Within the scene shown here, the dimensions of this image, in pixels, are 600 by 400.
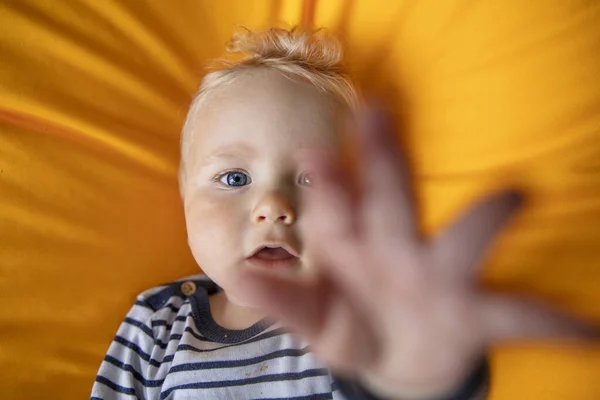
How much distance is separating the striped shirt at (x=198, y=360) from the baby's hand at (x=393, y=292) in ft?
1.04

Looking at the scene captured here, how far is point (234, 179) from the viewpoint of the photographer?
848 mm

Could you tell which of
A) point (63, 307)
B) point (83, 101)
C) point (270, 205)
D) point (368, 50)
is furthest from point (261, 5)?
point (63, 307)

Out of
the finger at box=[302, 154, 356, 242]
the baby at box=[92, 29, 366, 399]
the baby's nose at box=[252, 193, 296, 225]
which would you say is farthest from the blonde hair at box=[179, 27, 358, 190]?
the finger at box=[302, 154, 356, 242]

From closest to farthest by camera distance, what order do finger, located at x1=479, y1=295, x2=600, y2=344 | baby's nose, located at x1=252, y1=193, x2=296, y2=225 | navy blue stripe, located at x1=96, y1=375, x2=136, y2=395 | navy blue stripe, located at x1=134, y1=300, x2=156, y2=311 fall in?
finger, located at x1=479, y1=295, x2=600, y2=344 → baby's nose, located at x1=252, y1=193, x2=296, y2=225 → navy blue stripe, located at x1=96, y1=375, x2=136, y2=395 → navy blue stripe, located at x1=134, y1=300, x2=156, y2=311

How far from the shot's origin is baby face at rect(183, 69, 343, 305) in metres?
0.77

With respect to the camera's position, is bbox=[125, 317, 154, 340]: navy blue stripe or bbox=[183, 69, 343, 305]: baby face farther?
bbox=[125, 317, 154, 340]: navy blue stripe

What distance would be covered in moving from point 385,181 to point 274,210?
→ 322mm

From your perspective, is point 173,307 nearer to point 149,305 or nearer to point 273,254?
point 149,305

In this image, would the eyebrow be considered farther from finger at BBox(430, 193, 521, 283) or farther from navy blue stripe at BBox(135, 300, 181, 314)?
finger at BBox(430, 193, 521, 283)

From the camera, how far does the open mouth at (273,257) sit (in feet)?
2.56

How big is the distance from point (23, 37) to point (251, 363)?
73cm

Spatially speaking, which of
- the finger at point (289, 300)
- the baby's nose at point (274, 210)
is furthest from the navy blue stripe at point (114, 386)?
the finger at point (289, 300)

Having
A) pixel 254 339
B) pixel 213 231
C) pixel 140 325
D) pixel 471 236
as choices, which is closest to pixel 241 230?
pixel 213 231

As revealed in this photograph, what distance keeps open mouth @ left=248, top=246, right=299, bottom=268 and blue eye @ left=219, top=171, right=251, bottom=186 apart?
119mm
